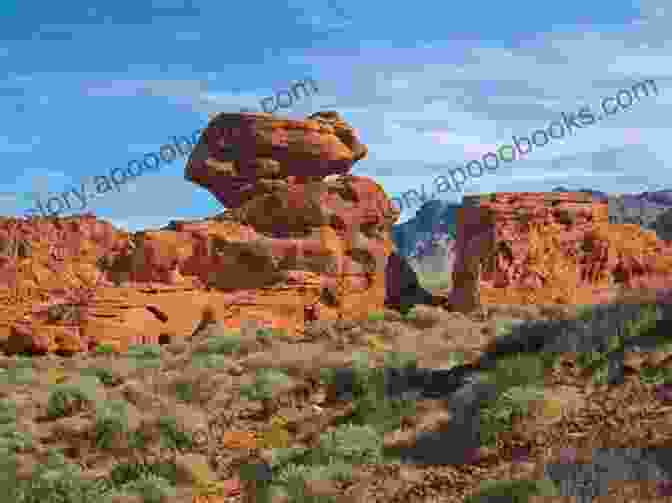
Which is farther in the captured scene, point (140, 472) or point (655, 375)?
point (140, 472)

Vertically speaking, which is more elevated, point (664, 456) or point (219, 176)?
point (219, 176)

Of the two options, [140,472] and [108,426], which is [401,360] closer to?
[108,426]

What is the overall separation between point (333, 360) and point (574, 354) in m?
5.84

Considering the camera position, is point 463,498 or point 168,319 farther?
point 168,319

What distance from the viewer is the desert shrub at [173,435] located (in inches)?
432

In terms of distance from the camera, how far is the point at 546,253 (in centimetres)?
3591

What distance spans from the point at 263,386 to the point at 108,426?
2.56 m

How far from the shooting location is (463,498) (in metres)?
6.40

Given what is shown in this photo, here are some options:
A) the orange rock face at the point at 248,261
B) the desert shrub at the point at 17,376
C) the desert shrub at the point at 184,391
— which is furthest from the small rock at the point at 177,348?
the desert shrub at the point at 184,391

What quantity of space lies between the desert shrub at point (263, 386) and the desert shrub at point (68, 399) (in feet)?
8.19

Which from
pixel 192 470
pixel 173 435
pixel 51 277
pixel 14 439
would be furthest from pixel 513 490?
pixel 51 277

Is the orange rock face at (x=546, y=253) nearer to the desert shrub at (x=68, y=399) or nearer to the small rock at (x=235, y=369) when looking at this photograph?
the small rock at (x=235, y=369)

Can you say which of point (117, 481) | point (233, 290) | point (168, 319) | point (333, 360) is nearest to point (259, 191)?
point (233, 290)

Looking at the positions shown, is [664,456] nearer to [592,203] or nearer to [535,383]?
[535,383]
